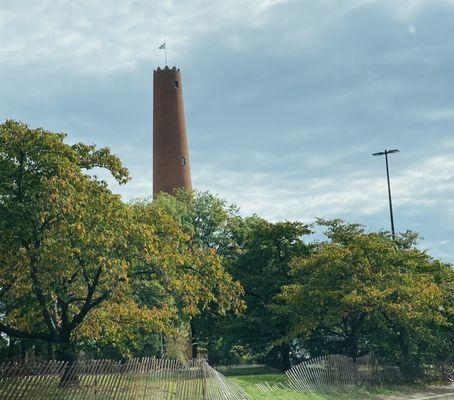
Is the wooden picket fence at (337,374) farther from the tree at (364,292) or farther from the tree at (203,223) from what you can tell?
the tree at (203,223)

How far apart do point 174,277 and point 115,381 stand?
591cm

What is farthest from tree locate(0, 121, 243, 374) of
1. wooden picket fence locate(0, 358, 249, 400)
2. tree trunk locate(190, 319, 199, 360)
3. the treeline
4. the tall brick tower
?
the tall brick tower

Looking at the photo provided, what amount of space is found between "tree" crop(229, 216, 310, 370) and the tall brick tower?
2390cm

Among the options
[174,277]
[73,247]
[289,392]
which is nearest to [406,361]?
[289,392]

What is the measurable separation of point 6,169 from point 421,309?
73.9ft

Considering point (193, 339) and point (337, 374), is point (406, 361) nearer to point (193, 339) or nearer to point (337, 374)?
point (337, 374)

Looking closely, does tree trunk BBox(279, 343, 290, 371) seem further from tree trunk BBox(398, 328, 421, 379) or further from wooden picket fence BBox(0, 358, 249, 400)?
wooden picket fence BBox(0, 358, 249, 400)

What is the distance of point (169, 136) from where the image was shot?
224 feet

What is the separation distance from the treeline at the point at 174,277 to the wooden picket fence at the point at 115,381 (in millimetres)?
2748

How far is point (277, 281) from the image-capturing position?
42.1m

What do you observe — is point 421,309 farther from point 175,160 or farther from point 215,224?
point 175,160

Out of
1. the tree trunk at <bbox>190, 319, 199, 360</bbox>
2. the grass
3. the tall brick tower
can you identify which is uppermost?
the tall brick tower

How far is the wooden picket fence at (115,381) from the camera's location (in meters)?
16.5

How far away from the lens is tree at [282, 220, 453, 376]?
106 feet
